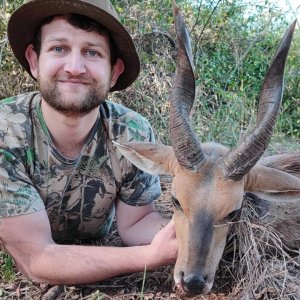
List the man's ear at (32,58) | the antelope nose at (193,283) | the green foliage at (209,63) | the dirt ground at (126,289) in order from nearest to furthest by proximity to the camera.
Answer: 1. the antelope nose at (193,283)
2. the dirt ground at (126,289)
3. the man's ear at (32,58)
4. the green foliage at (209,63)

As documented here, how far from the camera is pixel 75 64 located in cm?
377

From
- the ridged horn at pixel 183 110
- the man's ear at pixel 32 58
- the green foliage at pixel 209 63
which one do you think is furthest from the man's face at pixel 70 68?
the green foliage at pixel 209 63

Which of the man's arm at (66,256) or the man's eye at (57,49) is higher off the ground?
the man's eye at (57,49)

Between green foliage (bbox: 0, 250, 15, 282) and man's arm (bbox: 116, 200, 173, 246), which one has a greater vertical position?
Result: man's arm (bbox: 116, 200, 173, 246)

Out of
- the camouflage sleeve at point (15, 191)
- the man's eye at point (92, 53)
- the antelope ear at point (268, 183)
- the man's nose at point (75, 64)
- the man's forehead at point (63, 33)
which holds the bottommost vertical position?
the camouflage sleeve at point (15, 191)

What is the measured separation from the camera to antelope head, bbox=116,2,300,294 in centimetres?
322

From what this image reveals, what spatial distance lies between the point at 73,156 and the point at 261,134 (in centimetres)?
147

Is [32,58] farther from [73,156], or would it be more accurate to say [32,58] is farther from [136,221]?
[136,221]

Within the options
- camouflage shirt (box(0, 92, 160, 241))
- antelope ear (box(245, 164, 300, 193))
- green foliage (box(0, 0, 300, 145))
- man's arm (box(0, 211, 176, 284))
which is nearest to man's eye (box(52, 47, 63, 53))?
camouflage shirt (box(0, 92, 160, 241))

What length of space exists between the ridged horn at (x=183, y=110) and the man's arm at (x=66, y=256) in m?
0.45

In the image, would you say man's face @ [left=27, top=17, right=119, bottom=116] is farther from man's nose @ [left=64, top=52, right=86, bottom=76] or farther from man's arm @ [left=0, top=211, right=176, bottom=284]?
man's arm @ [left=0, top=211, right=176, bottom=284]

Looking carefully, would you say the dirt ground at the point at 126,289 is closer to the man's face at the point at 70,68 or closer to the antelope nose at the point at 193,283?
the antelope nose at the point at 193,283

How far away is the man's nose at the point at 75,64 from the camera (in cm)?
378

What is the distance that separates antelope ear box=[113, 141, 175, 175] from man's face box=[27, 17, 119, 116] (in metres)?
0.41
